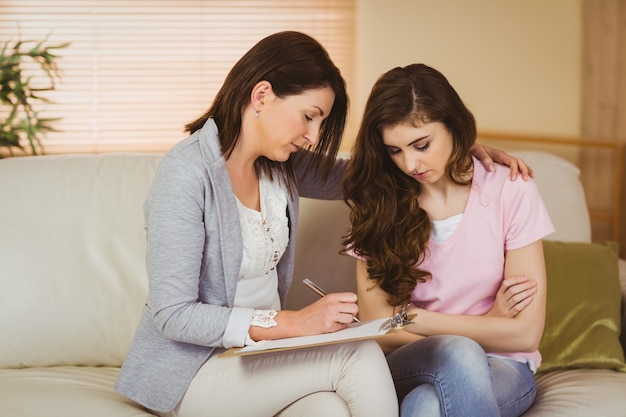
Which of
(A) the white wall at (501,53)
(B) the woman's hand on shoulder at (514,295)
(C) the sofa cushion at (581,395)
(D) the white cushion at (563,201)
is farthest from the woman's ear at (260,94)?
(A) the white wall at (501,53)

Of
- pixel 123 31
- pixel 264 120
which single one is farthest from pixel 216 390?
pixel 123 31

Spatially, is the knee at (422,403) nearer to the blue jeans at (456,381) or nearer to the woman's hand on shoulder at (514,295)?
the blue jeans at (456,381)

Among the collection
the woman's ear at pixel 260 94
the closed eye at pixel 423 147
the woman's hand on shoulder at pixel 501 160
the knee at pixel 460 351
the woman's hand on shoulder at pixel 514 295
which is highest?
the woman's ear at pixel 260 94

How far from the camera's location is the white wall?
457cm

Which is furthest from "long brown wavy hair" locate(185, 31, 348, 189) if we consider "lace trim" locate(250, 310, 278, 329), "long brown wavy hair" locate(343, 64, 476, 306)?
"lace trim" locate(250, 310, 278, 329)

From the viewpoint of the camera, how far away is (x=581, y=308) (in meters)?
2.20

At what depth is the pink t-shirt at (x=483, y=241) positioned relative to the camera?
6.21ft

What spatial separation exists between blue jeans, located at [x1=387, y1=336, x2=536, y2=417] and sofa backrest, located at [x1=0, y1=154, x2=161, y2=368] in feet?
2.53

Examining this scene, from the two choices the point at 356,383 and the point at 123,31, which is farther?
the point at 123,31

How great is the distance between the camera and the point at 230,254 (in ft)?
5.69

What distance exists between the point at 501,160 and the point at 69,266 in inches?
45.7

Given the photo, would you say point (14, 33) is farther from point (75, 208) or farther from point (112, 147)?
point (75, 208)

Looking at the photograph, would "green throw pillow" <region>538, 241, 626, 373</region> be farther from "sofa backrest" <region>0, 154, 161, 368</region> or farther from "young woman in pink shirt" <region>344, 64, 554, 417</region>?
"sofa backrest" <region>0, 154, 161, 368</region>

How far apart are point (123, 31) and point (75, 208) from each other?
2830 mm
